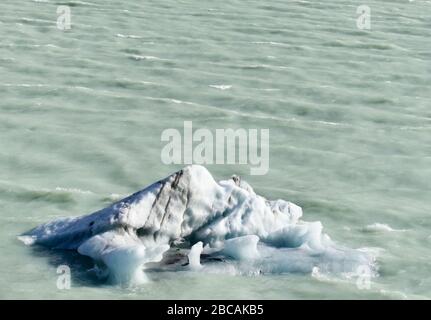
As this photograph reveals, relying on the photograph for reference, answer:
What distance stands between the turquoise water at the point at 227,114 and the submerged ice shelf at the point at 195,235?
16cm

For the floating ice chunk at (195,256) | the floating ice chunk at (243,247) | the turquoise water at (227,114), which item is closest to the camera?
the floating ice chunk at (195,256)

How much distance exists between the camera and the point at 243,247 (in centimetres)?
738

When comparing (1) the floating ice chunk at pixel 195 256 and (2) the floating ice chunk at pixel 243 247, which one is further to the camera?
(2) the floating ice chunk at pixel 243 247

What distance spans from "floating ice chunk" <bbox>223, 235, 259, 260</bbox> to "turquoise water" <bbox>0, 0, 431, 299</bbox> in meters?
0.23

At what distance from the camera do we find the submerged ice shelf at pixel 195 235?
7238 mm

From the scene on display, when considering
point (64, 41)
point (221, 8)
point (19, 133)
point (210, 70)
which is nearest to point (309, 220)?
point (19, 133)

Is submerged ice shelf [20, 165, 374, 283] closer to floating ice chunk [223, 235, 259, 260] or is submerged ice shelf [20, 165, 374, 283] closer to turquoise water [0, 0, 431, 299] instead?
floating ice chunk [223, 235, 259, 260]

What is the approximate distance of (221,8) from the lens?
1936 cm

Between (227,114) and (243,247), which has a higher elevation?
(227,114)

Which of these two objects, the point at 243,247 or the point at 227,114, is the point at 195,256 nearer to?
the point at 243,247

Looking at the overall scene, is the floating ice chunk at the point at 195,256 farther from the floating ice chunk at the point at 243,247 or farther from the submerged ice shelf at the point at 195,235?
the floating ice chunk at the point at 243,247

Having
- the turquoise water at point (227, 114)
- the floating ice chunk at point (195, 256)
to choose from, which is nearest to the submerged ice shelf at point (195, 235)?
the floating ice chunk at point (195, 256)

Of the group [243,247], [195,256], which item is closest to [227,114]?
[243,247]

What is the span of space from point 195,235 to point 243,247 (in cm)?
45
